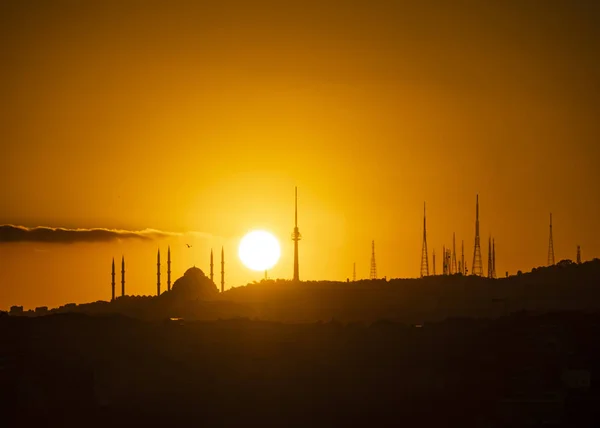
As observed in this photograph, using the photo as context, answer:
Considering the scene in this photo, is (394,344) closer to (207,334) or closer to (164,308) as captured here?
(207,334)

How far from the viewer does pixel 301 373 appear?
2594 inches

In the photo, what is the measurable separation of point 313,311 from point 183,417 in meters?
34.6

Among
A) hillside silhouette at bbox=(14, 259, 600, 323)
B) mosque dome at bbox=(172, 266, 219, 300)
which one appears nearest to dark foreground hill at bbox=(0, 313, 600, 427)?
hillside silhouette at bbox=(14, 259, 600, 323)

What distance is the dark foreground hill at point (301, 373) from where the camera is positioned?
6144 centimetres

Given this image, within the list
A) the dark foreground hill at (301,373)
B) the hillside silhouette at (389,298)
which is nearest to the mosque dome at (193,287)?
the hillside silhouette at (389,298)

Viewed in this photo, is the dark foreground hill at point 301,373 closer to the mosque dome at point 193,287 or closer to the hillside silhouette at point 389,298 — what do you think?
the hillside silhouette at point 389,298

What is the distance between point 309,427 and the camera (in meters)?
61.2

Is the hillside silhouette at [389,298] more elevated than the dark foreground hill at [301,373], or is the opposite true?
the hillside silhouette at [389,298]

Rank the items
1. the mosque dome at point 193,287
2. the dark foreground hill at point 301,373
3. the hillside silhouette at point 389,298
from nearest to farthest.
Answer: the dark foreground hill at point 301,373 → the hillside silhouette at point 389,298 → the mosque dome at point 193,287

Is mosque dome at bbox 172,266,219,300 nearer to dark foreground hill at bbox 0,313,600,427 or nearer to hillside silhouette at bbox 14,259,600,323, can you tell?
hillside silhouette at bbox 14,259,600,323

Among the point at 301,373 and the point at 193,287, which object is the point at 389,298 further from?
the point at 301,373

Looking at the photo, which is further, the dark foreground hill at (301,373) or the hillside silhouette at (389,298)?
the hillside silhouette at (389,298)

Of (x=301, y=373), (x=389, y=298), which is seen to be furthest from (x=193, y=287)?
(x=301, y=373)

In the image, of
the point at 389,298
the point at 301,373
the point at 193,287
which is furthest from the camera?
the point at 193,287
